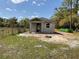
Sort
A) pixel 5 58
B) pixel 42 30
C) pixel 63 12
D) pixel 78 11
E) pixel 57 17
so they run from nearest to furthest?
pixel 5 58, pixel 42 30, pixel 78 11, pixel 63 12, pixel 57 17

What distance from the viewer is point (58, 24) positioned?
169 feet

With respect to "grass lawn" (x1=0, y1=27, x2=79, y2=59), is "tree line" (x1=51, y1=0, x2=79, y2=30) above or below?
above

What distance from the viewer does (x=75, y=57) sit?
9.05 m

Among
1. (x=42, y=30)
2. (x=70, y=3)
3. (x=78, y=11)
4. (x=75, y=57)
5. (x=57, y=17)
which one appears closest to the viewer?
(x=75, y=57)

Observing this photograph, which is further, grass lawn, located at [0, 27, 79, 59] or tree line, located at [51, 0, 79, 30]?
tree line, located at [51, 0, 79, 30]

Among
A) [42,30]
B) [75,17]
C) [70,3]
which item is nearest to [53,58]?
[42,30]

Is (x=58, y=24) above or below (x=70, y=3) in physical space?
below

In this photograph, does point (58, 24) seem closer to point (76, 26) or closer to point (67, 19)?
point (67, 19)

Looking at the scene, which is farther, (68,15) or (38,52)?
(68,15)

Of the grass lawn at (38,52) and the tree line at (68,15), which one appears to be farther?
the tree line at (68,15)

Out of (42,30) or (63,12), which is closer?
(42,30)

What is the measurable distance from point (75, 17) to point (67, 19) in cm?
244

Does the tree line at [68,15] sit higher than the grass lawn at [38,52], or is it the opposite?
the tree line at [68,15]

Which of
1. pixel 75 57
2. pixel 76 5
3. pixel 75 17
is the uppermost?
pixel 76 5
